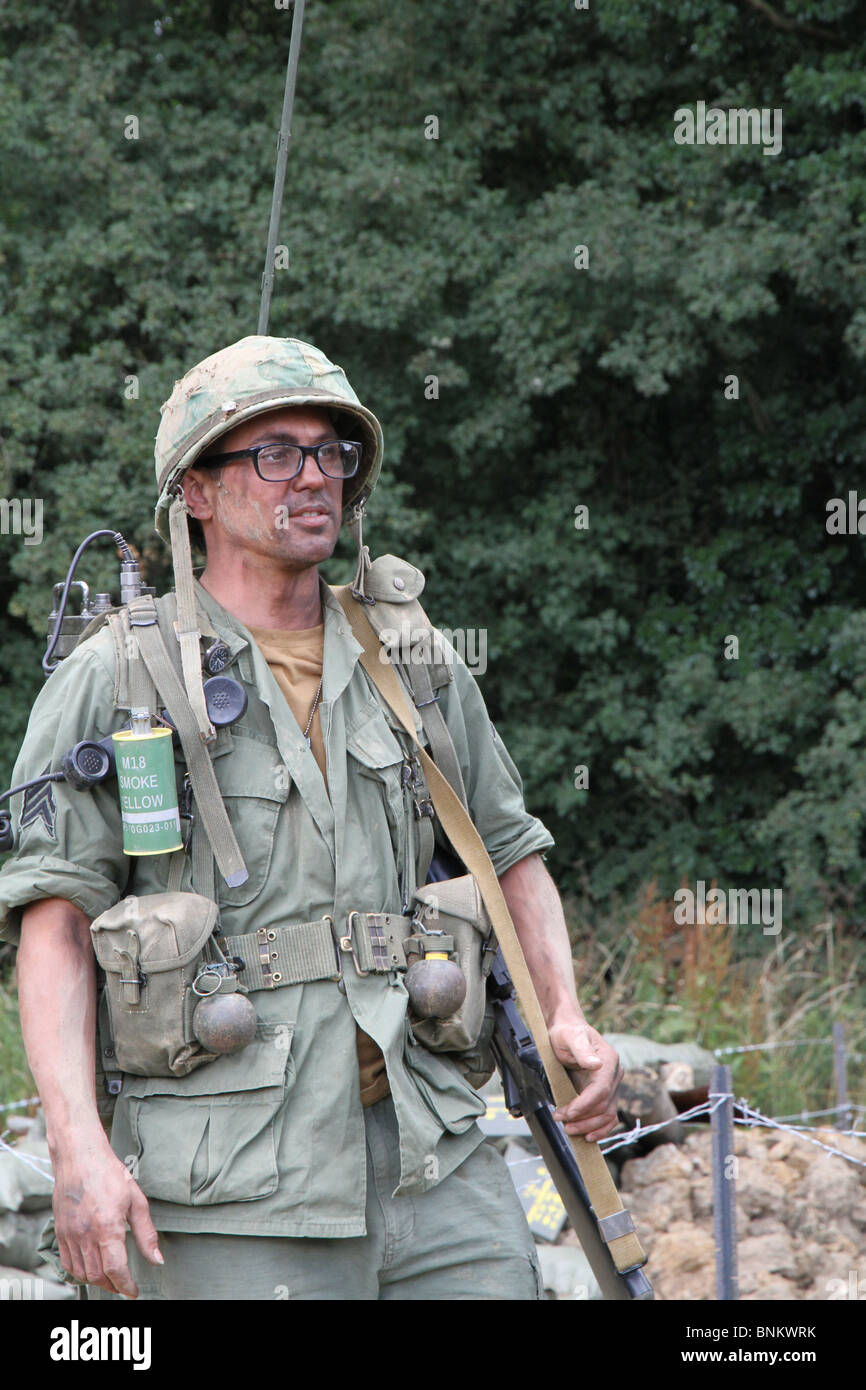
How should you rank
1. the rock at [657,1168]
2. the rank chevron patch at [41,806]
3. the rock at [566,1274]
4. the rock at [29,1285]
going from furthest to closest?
the rock at [657,1168] < the rock at [566,1274] < the rock at [29,1285] < the rank chevron patch at [41,806]

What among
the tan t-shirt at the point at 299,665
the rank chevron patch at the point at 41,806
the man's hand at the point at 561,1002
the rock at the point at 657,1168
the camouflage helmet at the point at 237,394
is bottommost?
the rock at the point at 657,1168

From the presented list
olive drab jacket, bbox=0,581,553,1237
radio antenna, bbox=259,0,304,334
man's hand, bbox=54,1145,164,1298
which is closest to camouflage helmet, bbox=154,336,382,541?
radio antenna, bbox=259,0,304,334

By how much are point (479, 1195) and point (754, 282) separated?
844 cm

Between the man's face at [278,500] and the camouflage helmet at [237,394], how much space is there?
37 mm

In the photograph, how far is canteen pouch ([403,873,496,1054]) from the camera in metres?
2.62

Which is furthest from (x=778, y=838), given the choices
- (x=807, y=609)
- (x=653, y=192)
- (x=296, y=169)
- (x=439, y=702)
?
(x=439, y=702)

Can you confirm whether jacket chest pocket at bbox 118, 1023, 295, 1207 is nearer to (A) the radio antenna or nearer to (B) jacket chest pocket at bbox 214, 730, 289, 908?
(B) jacket chest pocket at bbox 214, 730, 289, 908

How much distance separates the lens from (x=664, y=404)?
40.5 ft

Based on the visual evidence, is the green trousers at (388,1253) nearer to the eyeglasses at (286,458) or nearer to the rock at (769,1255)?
the eyeglasses at (286,458)

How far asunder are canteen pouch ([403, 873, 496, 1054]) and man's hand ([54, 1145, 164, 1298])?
1.94 feet

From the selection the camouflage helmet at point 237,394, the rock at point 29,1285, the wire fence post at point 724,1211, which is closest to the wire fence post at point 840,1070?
the wire fence post at point 724,1211

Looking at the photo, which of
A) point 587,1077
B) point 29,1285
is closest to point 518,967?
point 587,1077

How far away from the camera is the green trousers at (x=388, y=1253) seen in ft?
7.73
